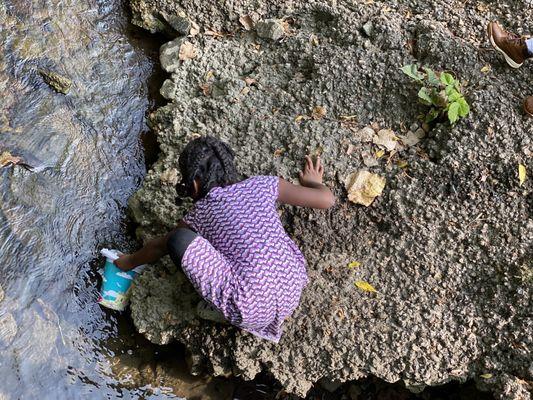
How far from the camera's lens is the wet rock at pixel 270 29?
384 cm

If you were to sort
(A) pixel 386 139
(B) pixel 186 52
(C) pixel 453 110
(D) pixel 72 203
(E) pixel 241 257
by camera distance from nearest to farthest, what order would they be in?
(E) pixel 241 257, (C) pixel 453 110, (A) pixel 386 139, (D) pixel 72 203, (B) pixel 186 52

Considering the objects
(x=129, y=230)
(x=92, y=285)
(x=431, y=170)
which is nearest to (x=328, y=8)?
(x=431, y=170)

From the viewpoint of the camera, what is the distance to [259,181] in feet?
9.55

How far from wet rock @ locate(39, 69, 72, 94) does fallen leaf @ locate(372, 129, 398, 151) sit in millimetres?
2142

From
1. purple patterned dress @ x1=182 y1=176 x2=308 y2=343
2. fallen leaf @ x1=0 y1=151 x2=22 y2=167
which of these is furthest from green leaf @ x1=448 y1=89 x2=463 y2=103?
fallen leaf @ x1=0 y1=151 x2=22 y2=167

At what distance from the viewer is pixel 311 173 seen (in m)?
3.27

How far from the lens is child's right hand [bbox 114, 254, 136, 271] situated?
10.6ft

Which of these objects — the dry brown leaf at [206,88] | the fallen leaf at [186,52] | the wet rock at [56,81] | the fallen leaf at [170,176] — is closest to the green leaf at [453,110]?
the dry brown leaf at [206,88]

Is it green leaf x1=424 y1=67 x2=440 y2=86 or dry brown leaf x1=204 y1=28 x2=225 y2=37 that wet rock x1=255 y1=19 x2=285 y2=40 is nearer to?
dry brown leaf x1=204 y1=28 x2=225 y2=37

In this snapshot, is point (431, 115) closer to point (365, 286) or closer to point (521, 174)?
point (521, 174)

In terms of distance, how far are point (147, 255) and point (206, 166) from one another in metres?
0.68

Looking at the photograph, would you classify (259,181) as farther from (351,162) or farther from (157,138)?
(157,138)

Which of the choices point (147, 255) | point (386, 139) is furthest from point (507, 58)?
point (147, 255)

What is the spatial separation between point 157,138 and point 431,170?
1.80 meters
